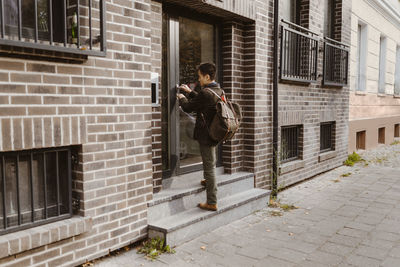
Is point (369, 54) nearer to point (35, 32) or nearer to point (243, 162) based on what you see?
point (243, 162)

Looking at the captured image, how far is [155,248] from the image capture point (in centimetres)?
371

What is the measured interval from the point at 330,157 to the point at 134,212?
5545 mm

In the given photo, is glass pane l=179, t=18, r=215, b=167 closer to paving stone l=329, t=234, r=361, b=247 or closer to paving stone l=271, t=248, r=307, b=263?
paving stone l=271, t=248, r=307, b=263

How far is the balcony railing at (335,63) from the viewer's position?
783 centimetres

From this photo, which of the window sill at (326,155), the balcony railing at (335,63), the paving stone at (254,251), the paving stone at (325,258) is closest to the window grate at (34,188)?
the paving stone at (254,251)

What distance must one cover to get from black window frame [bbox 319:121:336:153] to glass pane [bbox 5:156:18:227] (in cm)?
655

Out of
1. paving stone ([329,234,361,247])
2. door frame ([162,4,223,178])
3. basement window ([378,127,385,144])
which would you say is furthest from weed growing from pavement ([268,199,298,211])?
basement window ([378,127,385,144])

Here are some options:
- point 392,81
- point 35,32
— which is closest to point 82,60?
point 35,32

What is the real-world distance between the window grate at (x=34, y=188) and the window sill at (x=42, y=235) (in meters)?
0.08

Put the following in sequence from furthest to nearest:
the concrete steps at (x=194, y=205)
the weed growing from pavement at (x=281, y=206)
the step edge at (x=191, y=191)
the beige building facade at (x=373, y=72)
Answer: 1. the beige building facade at (x=373, y=72)
2. the weed growing from pavement at (x=281, y=206)
3. the step edge at (x=191, y=191)
4. the concrete steps at (x=194, y=205)

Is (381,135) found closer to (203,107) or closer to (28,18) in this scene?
(203,107)

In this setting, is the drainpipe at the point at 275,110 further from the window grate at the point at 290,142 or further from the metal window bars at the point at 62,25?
the metal window bars at the point at 62,25

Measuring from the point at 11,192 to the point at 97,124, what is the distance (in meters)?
0.89

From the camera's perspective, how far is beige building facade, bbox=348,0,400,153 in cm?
1033
